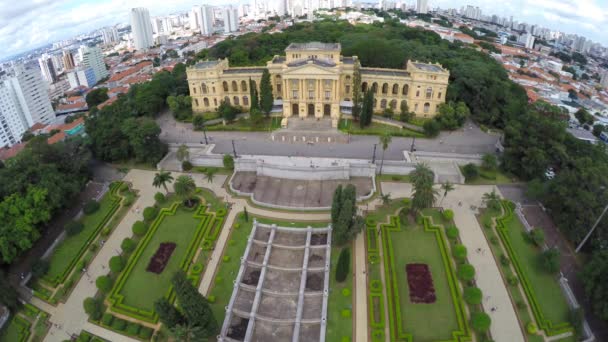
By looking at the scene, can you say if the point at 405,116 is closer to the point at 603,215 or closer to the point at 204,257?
the point at 603,215

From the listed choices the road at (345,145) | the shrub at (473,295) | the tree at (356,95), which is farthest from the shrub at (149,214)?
the tree at (356,95)

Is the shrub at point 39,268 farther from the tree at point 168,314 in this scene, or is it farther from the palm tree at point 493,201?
the palm tree at point 493,201

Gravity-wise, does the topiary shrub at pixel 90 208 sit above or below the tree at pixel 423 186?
below

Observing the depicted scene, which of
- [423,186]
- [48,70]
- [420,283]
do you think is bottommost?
[48,70]

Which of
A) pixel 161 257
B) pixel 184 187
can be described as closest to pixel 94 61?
pixel 184 187

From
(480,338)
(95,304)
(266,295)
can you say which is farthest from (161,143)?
(480,338)

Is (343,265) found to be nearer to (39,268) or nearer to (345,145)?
(345,145)
